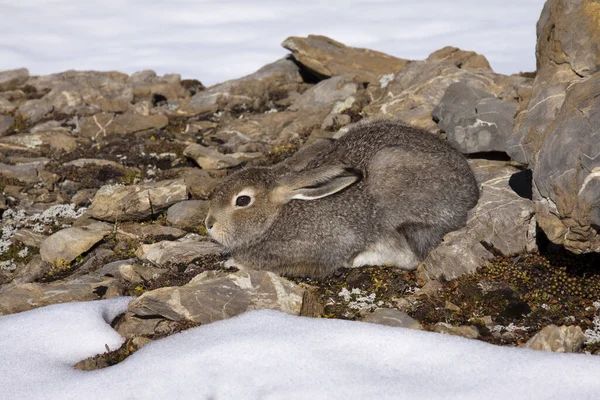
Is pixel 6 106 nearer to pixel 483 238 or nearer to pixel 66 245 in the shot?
pixel 66 245

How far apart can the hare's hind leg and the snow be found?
118 inches

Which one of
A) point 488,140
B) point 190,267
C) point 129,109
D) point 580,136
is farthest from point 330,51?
point 580,136

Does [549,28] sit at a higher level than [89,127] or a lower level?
higher

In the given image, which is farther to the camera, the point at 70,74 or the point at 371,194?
the point at 70,74

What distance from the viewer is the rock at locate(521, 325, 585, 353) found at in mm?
8680

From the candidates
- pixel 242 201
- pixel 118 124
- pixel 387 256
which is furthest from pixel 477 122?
pixel 118 124

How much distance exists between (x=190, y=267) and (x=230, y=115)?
556 inches

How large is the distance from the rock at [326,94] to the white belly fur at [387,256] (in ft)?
41.4

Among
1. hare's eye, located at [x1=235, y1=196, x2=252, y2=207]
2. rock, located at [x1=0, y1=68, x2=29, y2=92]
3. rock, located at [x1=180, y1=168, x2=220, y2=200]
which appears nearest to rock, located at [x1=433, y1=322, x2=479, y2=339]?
hare's eye, located at [x1=235, y1=196, x2=252, y2=207]

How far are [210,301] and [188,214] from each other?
5598 mm

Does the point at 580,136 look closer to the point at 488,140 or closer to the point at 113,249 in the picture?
the point at 488,140

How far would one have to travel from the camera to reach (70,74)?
135ft

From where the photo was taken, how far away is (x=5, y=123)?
2873 cm

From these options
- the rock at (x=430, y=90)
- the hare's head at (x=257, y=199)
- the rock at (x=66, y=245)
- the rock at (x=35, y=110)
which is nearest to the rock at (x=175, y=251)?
the hare's head at (x=257, y=199)
